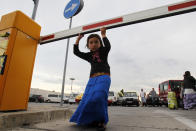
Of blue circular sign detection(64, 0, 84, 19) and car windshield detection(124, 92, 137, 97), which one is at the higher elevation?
blue circular sign detection(64, 0, 84, 19)

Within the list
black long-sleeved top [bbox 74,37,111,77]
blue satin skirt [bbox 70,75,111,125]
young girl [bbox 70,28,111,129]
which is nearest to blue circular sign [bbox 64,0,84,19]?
young girl [bbox 70,28,111,129]

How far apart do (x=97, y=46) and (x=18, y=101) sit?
1571 mm

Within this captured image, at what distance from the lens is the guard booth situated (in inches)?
86.4

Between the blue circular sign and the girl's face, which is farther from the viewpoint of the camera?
the blue circular sign

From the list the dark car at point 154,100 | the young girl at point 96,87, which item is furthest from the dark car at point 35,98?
the young girl at point 96,87

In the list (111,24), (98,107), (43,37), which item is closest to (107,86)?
(98,107)

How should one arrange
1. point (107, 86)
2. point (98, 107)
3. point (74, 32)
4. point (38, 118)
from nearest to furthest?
point (98, 107) < point (107, 86) < point (38, 118) < point (74, 32)

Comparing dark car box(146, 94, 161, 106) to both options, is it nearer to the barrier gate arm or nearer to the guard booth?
the barrier gate arm

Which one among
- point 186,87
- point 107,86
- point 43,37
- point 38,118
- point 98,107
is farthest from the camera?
point 186,87

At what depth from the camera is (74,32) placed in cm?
263

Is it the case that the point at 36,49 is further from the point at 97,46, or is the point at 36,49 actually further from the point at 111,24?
the point at 111,24

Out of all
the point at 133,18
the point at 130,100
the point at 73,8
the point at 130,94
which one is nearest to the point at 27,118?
the point at 133,18

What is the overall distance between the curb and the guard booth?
0.32 metres

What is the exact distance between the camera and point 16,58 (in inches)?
92.5
